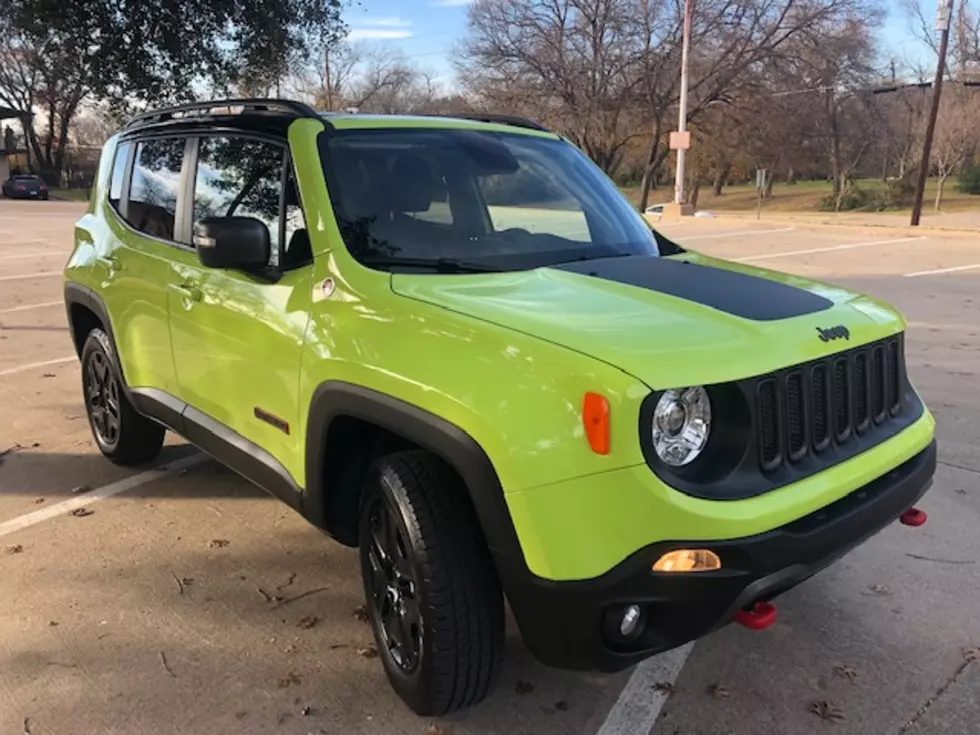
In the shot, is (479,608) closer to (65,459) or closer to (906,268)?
(65,459)

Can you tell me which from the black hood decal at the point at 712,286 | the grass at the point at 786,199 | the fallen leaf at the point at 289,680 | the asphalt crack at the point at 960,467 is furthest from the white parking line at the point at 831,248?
the grass at the point at 786,199

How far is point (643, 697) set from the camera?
9.96 feet

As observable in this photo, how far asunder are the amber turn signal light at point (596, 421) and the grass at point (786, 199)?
43.5m

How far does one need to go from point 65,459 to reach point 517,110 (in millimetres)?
42090

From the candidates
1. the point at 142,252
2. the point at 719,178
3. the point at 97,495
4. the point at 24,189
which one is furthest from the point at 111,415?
the point at 719,178

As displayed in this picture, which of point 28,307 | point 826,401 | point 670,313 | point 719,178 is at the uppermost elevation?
point 670,313

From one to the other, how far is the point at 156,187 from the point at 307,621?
2335 mm

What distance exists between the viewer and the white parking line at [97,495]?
448 centimetres

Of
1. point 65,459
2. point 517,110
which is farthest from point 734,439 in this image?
point 517,110

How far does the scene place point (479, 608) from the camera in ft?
8.79

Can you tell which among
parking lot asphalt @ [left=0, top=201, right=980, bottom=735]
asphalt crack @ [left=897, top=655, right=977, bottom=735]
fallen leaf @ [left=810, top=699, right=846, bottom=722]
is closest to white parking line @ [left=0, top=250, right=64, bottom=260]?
parking lot asphalt @ [left=0, top=201, right=980, bottom=735]

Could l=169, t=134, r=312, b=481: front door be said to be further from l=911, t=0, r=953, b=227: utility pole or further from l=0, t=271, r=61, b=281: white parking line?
l=911, t=0, r=953, b=227: utility pole

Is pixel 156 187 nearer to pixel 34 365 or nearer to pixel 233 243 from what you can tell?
pixel 233 243

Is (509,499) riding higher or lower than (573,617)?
higher
